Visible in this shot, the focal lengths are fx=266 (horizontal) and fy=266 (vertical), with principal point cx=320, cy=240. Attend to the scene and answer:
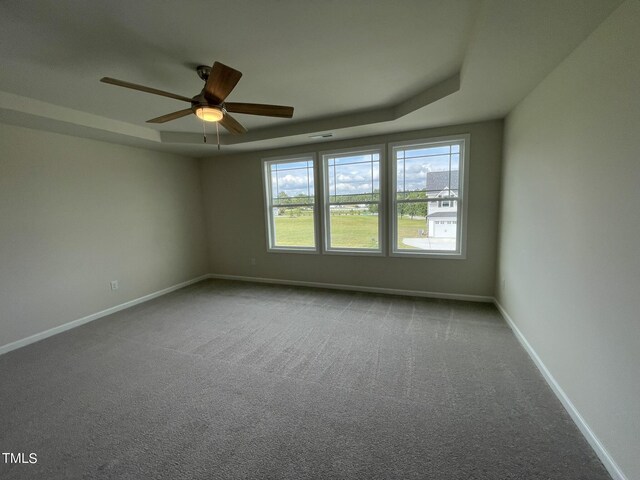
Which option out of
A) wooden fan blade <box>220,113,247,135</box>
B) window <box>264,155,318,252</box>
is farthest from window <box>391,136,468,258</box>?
wooden fan blade <box>220,113,247,135</box>

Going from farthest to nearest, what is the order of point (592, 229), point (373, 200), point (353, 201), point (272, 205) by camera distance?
point (272, 205)
point (353, 201)
point (373, 200)
point (592, 229)

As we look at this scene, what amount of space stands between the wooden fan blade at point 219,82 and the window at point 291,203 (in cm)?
239

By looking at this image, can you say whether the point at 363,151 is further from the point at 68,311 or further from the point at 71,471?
the point at 68,311

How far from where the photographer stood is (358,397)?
1.91 m

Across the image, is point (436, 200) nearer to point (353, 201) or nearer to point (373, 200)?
point (373, 200)

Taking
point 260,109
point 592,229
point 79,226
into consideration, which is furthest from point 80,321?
point 592,229

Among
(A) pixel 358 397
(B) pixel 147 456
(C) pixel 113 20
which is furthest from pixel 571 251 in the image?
(C) pixel 113 20

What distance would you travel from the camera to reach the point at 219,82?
5.88 ft

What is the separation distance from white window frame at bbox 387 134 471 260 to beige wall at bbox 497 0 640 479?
104cm

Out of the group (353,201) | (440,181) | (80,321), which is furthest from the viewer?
(353,201)

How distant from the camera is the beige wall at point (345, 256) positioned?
337 cm

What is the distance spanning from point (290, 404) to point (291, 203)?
3.26 m

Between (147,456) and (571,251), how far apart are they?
9.50 ft

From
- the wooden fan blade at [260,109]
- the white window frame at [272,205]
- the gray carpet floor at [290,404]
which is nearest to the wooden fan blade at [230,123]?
the wooden fan blade at [260,109]
